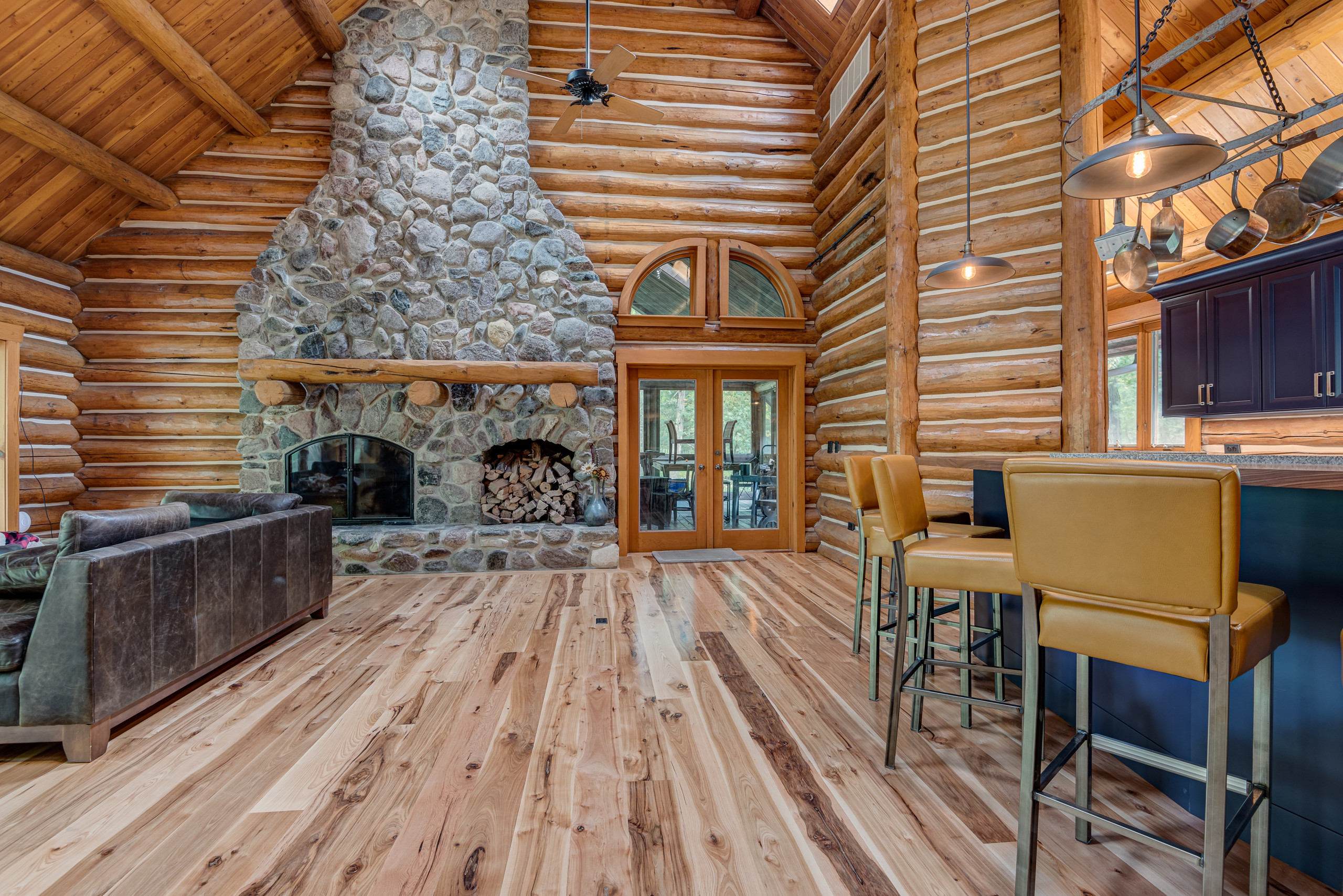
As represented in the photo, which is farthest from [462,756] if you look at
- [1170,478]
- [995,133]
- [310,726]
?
[995,133]

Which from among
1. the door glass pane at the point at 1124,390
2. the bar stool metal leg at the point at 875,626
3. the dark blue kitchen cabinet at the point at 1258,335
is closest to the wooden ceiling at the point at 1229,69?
the dark blue kitchen cabinet at the point at 1258,335

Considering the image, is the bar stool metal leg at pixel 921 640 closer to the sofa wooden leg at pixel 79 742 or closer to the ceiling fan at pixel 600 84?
the sofa wooden leg at pixel 79 742

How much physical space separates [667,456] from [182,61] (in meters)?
5.23

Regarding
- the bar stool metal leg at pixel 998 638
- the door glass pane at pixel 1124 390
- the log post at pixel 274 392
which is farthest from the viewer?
the door glass pane at pixel 1124 390

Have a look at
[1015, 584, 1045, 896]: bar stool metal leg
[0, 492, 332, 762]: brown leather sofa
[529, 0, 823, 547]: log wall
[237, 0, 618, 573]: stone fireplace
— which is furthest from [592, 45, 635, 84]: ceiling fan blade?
[1015, 584, 1045, 896]: bar stool metal leg

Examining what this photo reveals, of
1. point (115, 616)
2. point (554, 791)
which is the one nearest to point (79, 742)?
point (115, 616)

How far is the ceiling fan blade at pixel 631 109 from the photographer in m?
4.49

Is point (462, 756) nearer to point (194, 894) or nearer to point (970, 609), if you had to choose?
point (194, 894)

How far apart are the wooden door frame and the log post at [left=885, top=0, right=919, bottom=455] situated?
1.91 m

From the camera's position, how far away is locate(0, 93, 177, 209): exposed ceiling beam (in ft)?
13.8

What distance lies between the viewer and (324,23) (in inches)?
210

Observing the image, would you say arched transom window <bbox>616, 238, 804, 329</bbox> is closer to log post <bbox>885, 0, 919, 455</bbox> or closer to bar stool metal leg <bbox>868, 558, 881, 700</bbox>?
log post <bbox>885, 0, 919, 455</bbox>

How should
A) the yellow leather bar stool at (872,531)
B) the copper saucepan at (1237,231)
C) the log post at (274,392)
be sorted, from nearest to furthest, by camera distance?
the yellow leather bar stool at (872,531)
the copper saucepan at (1237,231)
the log post at (274,392)

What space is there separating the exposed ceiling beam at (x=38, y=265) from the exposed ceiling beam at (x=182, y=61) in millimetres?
1997
